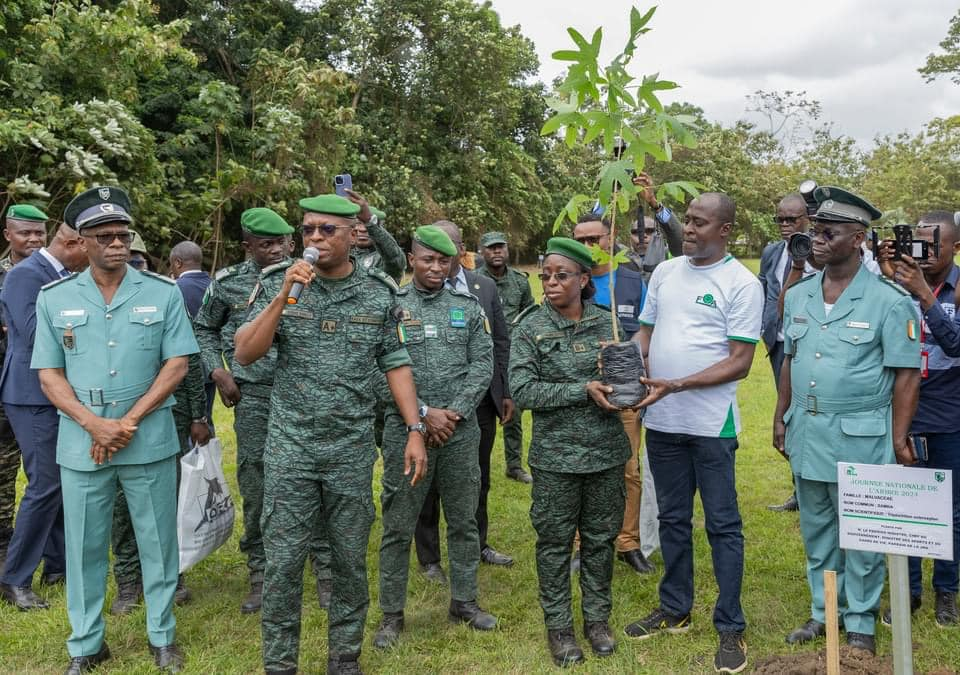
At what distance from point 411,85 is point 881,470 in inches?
874

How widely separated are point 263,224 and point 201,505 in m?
1.74

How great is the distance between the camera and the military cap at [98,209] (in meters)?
3.84

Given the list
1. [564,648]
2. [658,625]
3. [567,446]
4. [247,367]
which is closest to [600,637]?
[564,648]

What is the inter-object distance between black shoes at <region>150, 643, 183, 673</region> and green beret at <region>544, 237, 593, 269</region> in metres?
2.89

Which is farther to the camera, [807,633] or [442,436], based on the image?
[442,436]

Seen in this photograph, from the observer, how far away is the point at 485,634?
4.39 metres

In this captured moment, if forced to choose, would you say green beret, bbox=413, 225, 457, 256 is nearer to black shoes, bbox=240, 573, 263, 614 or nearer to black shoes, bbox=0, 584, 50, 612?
black shoes, bbox=240, 573, 263, 614

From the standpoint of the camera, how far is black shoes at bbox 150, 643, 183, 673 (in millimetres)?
4000

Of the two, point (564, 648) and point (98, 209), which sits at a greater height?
point (98, 209)

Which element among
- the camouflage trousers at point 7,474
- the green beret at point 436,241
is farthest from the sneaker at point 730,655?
the camouflage trousers at point 7,474

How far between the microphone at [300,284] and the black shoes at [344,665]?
5.94 ft

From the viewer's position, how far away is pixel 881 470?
315cm

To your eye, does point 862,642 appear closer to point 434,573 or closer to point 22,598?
point 434,573

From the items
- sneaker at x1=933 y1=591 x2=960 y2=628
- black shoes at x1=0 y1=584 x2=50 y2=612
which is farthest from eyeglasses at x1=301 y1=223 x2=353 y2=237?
sneaker at x1=933 y1=591 x2=960 y2=628
